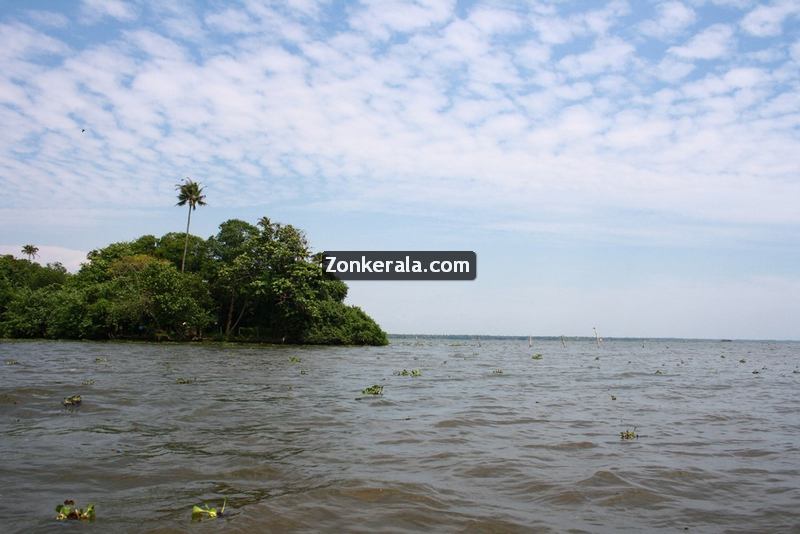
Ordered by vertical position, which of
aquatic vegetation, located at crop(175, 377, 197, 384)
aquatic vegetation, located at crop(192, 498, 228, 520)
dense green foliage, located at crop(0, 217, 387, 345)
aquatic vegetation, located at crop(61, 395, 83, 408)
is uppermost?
dense green foliage, located at crop(0, 217, 387, 345)

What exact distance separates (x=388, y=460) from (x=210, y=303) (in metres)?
49.5

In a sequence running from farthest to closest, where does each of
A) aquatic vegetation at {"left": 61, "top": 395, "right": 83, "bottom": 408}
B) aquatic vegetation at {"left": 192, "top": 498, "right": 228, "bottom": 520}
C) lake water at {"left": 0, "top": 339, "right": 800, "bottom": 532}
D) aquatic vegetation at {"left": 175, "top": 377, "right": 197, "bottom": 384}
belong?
aquatic vegetation at {"left": 175, "top": 377, "right": 197, "bottom": 384}, aquatic vegetation at {"left": 61, "top": 395, "right": 83, "bottom": 408}, lake water at {"left": 0, "top": 339, "right": 800, "bottom": 532}, aquatic vegetation at {"left": 192, "top": 498, "right": 228, "bottom": 520}

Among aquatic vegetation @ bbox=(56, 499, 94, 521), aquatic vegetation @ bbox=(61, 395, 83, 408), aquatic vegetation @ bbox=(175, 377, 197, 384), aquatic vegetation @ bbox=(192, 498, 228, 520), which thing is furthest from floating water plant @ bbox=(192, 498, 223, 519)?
aquatic vegetation @ bbox=(175, 377, 197, 384)

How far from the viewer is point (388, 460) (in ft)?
29.9

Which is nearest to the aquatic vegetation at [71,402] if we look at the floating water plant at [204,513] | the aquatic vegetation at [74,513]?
the aquatic vegetation at [74,513]

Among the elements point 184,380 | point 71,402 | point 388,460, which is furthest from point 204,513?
point 184,380

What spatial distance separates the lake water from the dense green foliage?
34.2m

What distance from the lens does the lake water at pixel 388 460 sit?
21.0ft

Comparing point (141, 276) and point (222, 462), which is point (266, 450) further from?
point (141, 276)

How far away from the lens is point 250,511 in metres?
6.32

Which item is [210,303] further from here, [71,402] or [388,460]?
[388,460]

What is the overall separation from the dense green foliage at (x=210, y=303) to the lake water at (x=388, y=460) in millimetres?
34238

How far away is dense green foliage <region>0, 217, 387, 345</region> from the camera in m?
50.8

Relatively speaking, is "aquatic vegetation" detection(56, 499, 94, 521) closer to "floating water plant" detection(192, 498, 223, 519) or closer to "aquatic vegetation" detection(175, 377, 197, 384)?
"floating water plant" detection(192, 498, 223, 519)
